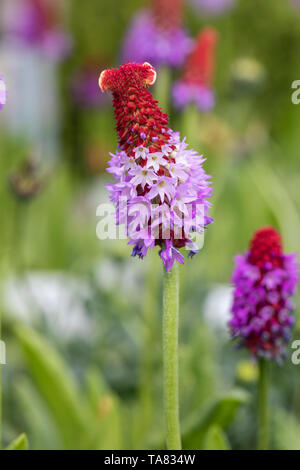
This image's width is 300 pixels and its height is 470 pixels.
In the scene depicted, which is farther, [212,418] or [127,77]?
[212,418]

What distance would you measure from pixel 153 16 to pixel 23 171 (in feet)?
1.36

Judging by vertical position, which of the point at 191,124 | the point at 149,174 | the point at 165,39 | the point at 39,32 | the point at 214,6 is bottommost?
the point at 149,174

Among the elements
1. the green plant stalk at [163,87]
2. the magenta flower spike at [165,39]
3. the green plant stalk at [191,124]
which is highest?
the magenta flower spike at [165,39]

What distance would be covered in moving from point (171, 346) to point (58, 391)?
0.43 m

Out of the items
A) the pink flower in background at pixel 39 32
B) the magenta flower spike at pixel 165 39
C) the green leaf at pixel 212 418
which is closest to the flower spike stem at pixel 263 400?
the green leaf at pixel 212 418

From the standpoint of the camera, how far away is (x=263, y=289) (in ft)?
2.65

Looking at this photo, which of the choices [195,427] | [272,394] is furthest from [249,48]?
[195,427]

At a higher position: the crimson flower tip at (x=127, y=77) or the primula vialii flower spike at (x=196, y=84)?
the primula vialii flower spike at (x=196, y=84)

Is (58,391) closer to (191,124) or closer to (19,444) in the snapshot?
(19,444)

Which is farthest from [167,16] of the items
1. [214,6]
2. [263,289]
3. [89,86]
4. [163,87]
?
[214,6]

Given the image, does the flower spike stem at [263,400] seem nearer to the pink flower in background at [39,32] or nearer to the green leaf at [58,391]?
the green leaf at [58,391]

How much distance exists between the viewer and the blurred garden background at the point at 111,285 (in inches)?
41.9

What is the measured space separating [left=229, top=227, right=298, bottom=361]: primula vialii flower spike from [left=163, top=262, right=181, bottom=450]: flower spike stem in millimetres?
158
